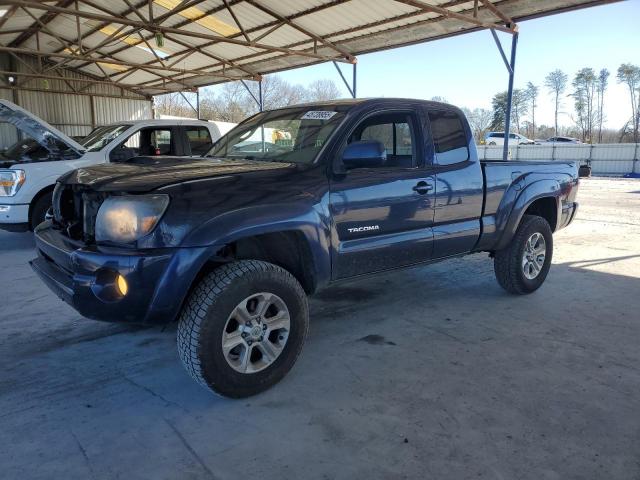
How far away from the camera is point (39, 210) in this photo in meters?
7.02

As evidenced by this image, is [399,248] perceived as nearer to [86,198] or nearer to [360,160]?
[360,160]

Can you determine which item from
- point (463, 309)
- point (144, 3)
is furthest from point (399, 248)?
point (144, 3)

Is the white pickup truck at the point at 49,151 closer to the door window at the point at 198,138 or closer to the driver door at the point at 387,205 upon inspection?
the door window at the point at 198,138

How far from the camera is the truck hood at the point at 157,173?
2771 mm

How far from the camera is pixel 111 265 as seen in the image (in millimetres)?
2631

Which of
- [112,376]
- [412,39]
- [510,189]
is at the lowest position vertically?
[112,376]

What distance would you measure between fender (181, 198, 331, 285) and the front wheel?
2.31 metres

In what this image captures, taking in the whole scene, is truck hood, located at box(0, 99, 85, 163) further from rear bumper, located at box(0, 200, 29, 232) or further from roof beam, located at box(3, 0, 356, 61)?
roof beam, located at box(3, 0, 356, 61)

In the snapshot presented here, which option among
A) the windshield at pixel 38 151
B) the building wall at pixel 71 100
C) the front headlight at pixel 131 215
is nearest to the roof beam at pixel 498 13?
the windshield at pixel 38 151

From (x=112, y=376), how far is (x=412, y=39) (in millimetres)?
10829

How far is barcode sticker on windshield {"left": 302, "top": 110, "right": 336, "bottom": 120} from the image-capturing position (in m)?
3.68

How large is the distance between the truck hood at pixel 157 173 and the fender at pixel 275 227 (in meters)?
0.31

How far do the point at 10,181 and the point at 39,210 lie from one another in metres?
0.53

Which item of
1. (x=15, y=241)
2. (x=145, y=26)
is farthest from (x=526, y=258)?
(x=145, y=26)
